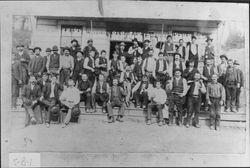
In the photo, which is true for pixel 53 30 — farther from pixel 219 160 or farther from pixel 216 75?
pixel 219 160

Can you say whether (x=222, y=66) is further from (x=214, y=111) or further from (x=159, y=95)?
(x=159, y=95)

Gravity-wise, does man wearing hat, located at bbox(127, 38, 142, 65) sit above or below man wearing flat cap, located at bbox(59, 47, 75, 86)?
above

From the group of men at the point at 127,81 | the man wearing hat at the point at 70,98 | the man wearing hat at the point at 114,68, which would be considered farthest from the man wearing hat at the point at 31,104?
the man wearing hat at the point at 114,68

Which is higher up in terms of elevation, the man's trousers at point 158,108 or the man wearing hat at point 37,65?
the man wearing hat at point 37,65

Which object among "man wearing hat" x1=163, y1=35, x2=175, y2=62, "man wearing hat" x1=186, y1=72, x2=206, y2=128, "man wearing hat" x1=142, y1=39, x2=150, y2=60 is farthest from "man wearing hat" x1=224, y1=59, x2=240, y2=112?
"man wearing hat" x1=142, y1=39, x2=150, y2=60

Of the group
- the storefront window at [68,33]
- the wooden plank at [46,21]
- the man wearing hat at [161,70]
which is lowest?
the man wearing hat at [161,70]

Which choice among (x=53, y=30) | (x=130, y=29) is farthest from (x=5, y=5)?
(x=130, y=29)

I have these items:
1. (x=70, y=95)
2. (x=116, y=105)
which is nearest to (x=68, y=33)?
(x=70, y=95)

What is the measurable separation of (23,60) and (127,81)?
483 millimetres

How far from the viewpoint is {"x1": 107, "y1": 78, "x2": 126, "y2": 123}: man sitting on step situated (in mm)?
1441

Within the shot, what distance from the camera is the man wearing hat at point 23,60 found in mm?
1426

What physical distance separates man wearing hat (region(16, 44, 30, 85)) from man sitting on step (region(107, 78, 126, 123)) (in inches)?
15.4

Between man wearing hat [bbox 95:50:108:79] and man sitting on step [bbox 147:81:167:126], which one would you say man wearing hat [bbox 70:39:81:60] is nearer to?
man wearing hat [bbox 95:50:108:79]

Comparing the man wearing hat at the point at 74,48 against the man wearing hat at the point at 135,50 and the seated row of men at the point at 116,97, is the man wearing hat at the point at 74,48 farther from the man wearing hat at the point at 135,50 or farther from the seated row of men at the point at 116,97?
the man wearing hat at the point at 135,50
